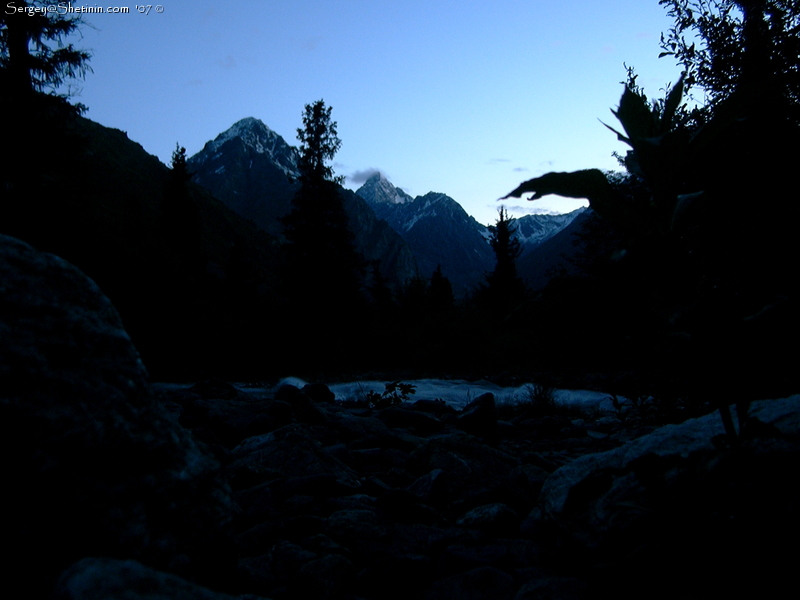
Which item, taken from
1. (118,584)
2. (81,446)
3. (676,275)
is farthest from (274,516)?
(676,275)

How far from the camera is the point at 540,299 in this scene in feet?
5.13

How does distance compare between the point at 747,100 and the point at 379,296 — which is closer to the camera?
the point at 747,100

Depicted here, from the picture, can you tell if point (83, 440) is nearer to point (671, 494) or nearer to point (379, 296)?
point (671, 494)

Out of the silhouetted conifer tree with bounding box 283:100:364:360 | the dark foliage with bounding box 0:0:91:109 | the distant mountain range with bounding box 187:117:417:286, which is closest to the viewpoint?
the dark foliage with bounding box 0:0:91:109

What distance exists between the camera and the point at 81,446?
1239 mm

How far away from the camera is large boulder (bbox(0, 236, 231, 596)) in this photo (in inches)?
45.4

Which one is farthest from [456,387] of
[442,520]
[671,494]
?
[671,494]

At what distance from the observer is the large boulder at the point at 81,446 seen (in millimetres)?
1154

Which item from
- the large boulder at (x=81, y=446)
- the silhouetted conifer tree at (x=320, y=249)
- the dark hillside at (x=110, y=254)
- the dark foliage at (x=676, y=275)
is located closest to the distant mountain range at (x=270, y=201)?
the silhouetted conifer tree at (x=320, y=249)

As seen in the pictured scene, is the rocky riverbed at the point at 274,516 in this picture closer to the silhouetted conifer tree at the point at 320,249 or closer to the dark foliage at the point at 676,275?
the dark foliage at the point at 676,275

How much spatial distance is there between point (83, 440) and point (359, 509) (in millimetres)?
1554

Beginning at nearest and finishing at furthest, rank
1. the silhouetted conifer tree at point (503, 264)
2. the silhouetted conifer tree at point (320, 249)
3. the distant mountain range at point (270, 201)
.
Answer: the silhouetted conifer tree at point (320, 249) → the silhouetted conifer tree at point (503, 264) → the distant mountain range at point (270, 201)

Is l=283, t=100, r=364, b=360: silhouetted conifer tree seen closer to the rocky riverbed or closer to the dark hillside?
the dark hillside

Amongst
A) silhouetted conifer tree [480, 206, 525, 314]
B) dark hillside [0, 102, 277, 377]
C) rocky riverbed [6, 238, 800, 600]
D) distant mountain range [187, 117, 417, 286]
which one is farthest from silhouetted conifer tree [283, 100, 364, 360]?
distant mountain range [187, 117, 417, 286]
